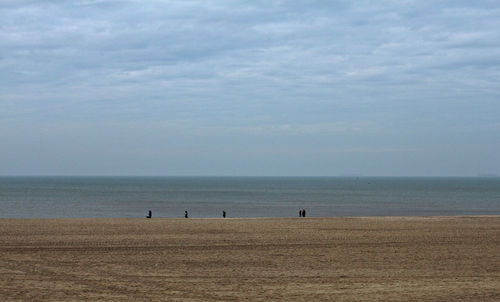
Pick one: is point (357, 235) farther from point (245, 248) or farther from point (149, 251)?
point (149, 251)

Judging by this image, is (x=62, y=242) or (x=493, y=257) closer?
(x=493, y=257)

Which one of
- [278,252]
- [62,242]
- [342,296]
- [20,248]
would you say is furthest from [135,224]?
[342,296]

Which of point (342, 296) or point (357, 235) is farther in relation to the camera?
point (357, 235)

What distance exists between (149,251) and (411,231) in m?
15.5

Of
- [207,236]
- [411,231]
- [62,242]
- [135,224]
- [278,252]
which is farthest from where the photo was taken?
[135,224]

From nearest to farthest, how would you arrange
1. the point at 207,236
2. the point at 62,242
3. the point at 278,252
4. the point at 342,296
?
the point at 342,296 < the point at 278,252 < the point at 62,242 < the point at 207,236

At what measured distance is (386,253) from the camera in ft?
77.5

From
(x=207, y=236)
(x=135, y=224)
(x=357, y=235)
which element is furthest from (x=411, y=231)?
(x=135, y=224)

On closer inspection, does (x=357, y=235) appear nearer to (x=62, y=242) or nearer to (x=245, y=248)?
(x=245, y=248)

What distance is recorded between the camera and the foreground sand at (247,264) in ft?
51.2

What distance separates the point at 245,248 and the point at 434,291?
1039 cm

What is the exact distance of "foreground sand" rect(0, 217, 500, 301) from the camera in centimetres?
1560

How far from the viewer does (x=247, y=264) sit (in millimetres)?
20688

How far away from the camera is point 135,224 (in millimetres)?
37625
